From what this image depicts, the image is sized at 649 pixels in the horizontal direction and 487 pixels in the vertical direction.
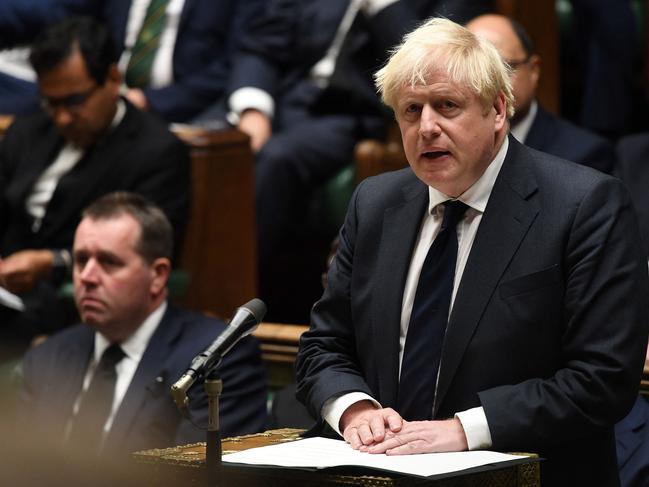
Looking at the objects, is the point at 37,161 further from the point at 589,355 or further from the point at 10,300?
the point at 589,355

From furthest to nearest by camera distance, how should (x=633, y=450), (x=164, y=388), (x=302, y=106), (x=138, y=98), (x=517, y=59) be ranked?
(x=302, y=106), (x=138, y=98), (x=517, y=59), (x=164, y=388), (x=633, y=450)

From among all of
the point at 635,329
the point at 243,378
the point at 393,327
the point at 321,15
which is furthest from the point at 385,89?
the point at 321,15

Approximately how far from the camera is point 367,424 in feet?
4.45

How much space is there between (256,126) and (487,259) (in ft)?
6.27

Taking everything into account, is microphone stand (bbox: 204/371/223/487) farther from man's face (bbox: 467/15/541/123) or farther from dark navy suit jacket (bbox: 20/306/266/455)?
man's face (bbox: 467/15/541/123)

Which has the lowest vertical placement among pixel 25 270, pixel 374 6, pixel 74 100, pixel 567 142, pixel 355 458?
pixel 355 458

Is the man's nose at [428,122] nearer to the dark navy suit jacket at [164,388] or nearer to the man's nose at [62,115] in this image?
the dark navy suit jacket at [164,388]

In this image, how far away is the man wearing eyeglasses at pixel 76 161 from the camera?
9.23ft

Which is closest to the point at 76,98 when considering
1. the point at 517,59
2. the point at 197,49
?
the point at 197,49

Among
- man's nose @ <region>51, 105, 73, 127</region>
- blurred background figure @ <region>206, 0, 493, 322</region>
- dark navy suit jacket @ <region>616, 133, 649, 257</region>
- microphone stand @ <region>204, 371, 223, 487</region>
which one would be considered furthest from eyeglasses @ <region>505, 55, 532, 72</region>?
microphone stand @ <region>204, 371, 223, 487</region>

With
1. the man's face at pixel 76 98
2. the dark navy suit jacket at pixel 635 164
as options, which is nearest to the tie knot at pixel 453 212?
the dark navy suit jacket at pixel 635 164

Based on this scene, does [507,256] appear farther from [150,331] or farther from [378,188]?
[150,331]

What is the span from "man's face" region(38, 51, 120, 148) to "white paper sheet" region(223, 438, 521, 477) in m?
1.63

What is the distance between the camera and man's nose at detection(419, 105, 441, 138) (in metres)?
1.38
